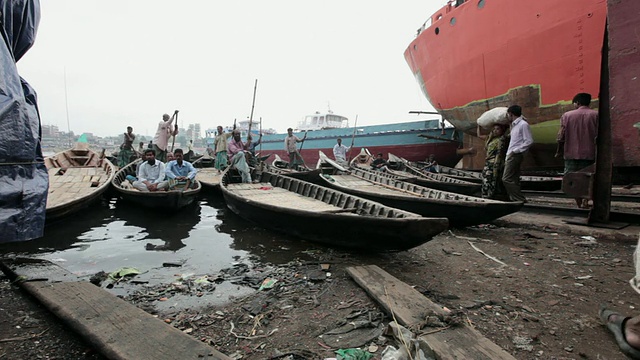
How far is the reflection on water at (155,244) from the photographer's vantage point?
4301mm

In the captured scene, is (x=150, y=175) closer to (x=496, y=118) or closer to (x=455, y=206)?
(x=455, y=206)

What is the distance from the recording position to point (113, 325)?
89.0 inches

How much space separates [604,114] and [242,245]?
19.0 feet

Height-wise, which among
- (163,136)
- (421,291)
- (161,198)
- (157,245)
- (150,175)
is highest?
(163,136)

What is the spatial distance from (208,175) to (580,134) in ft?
33.6

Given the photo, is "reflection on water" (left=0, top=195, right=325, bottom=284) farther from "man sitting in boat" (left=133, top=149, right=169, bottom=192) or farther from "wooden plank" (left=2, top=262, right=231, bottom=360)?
"wooden plank" (left=2, top=262, right=231, bottom=360)

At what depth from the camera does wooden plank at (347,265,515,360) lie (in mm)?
1911

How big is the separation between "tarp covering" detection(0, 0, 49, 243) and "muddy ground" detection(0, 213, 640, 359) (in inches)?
36.5

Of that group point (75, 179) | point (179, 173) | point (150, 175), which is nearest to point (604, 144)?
point (179, 173)

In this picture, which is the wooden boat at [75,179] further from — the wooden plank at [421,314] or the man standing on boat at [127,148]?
the wooden plank at [421,314]

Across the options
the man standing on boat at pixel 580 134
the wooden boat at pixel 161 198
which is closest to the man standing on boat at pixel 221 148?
the wooden boat at pixel 161 198

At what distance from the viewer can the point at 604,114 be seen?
4371mm

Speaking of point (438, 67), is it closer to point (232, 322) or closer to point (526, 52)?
point (526, 52)

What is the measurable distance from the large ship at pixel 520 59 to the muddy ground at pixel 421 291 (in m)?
5.19
